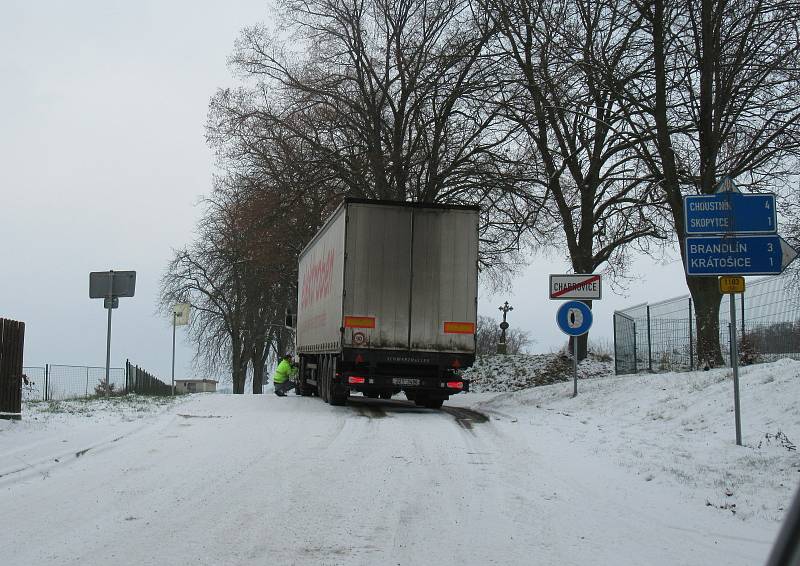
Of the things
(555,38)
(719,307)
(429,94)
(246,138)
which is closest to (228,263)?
(246,138)

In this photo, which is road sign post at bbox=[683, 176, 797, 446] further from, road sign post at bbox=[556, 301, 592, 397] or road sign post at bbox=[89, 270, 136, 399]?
road sign post at bbox=[89, 270, 136, 399]

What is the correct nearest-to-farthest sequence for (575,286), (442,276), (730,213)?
1. (730,213)
2. (442,276)
3. (575,286)

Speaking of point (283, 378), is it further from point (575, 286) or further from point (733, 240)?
point (733, 240)

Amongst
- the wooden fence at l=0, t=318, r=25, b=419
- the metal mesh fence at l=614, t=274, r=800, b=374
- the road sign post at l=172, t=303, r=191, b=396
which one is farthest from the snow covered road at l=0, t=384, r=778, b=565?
the road sign post at l=172, t=303, r=191, b=396

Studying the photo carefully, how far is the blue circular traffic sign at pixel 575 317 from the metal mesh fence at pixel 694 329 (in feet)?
9.56

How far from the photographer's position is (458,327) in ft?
54.5

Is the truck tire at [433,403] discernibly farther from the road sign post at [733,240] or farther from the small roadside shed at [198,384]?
the small roadside shed at [198,384]

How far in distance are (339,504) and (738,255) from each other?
5.79m

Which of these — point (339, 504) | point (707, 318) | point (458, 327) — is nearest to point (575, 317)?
point (458, 327)

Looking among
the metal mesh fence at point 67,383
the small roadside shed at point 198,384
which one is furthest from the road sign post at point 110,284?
the small roadside shed at point 198,384

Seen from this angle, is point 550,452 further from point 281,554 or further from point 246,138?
point 246,138

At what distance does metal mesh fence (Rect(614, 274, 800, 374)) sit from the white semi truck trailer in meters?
5.63

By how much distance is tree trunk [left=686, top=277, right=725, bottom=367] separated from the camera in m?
17.4

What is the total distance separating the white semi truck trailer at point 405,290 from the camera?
16328 millimetres
